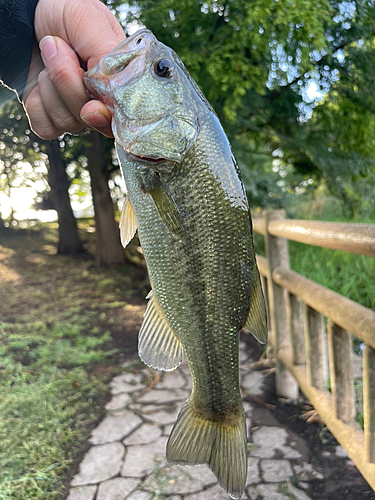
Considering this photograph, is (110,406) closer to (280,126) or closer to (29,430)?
(29,430)

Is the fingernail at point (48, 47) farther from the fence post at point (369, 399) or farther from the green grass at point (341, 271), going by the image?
the green grass at point (341, 271)

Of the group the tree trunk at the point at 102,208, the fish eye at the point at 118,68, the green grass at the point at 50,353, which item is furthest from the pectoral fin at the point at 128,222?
the tree trunk at the point at 102,208

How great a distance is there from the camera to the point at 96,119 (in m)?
1.18

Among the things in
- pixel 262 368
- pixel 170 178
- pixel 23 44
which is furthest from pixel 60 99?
pixel 262 368

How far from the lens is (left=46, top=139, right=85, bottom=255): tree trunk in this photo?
9.36 m

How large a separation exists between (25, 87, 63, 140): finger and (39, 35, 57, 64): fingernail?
0.19 metres

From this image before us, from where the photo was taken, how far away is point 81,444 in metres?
3.20

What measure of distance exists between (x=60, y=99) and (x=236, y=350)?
38.8 inches

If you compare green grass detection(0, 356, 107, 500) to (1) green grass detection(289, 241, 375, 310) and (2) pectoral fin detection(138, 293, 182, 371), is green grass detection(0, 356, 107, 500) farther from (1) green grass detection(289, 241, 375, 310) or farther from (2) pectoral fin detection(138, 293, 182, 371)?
→ (1) green grass detection(289, 241, 375, 310)

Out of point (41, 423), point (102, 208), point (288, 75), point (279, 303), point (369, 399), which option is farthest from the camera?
point (102, 208)

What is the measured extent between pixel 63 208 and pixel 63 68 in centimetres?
884

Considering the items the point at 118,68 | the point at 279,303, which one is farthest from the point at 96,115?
the point at 279,303

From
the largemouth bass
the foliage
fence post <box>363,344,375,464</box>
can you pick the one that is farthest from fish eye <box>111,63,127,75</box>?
the foliage

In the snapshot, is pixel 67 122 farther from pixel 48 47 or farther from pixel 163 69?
pixel 163 69
